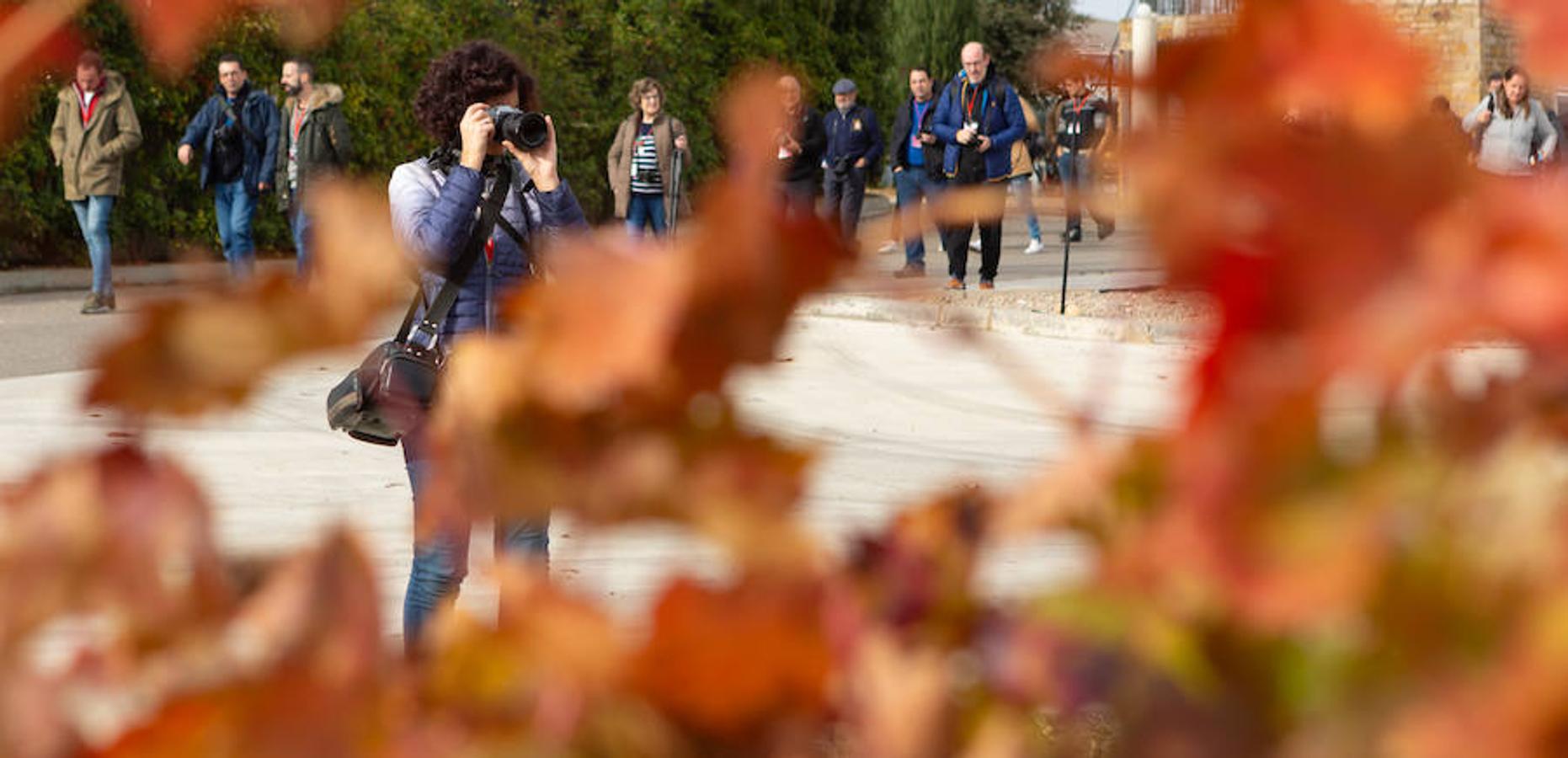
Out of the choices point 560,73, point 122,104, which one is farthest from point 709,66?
point 122,104

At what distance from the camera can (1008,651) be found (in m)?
0.56

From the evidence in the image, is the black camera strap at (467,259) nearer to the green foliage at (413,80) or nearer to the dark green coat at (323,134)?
the green foliage at (413,80)

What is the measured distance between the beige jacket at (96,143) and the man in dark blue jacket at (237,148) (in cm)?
39

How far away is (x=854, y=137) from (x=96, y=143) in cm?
555

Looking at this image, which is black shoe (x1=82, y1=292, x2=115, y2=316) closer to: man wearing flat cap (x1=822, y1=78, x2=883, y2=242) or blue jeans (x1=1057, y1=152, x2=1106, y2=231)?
man wearing flat cap (x1=822, y1=78, x2=883, y2=242)

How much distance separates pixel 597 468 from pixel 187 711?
0.41 ft

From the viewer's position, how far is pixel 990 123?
13148 mm

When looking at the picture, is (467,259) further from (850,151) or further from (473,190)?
(850,151)

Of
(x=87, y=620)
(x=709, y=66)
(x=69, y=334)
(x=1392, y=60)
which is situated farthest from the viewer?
(x=709, y=66)

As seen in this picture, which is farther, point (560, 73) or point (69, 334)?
point (560, 73)

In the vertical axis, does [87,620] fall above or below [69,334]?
above

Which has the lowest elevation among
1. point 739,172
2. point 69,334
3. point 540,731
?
point 69,334

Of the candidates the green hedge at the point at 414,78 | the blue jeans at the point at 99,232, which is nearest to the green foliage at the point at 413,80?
the green hedge at the point at 414,78

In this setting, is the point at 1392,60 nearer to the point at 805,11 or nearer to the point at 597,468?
the point at 597,468
